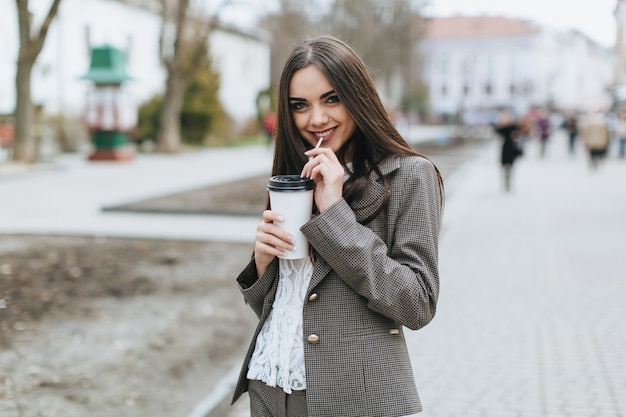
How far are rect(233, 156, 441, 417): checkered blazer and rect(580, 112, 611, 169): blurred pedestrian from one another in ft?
76.3

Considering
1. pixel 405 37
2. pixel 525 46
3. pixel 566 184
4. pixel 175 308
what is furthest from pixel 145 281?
pixel 525 46

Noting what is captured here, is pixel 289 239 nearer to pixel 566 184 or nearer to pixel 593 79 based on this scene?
pixel 566 184

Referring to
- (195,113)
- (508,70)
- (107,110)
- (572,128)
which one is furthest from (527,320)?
(508,70)

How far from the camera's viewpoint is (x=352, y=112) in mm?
2127

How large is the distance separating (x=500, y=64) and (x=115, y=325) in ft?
365

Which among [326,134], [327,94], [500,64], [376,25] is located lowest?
[326,134]

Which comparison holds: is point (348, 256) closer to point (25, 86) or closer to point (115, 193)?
point (115, 193)

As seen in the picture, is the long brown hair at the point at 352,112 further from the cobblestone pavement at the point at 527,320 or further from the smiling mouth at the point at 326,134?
the cobblestone pavement at the point at 527,320

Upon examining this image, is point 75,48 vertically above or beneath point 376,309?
above

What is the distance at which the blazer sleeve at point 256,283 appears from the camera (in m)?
2.27

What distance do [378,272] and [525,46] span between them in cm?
11349

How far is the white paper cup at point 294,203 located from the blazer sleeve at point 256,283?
253 millimetres

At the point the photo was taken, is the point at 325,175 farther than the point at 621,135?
No

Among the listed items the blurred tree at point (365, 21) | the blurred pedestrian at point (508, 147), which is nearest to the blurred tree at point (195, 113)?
the blurred tree at point (365, 21)
